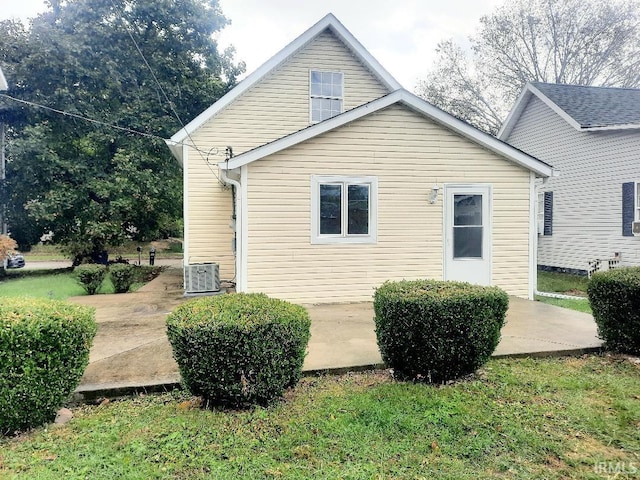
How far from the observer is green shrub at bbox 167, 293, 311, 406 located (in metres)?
3.12

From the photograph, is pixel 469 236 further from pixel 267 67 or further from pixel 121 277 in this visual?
pixel 121 277

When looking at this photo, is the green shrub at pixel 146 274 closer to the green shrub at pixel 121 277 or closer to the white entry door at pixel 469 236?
the green shrub at pixel 121 277

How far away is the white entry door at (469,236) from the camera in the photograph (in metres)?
8.23

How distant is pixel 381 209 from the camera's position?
26.1ft

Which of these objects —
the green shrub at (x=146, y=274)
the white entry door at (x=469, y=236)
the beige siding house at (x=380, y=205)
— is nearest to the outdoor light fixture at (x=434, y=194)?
the beige siding house at (x=380, y=205)

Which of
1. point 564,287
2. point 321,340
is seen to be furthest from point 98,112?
point 564,287

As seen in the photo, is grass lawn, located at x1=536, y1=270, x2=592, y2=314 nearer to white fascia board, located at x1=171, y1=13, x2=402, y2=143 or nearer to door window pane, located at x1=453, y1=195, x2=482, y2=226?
door window pane, located at x1=453, y1=195, x2=482, y2=226

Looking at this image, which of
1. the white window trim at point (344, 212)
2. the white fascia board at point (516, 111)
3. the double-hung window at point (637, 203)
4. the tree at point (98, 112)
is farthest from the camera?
the white fascia board at point (516, 111)

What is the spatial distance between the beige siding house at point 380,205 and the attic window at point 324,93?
248 centimetres

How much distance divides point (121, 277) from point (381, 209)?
6.55 m

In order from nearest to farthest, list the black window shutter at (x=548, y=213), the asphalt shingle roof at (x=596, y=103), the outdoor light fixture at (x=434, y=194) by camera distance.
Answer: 1. the outdoor light fixture at (x=434, y=194)
2. the asphalt shingle roof at (x=596, y=103)
3. the black window shutter at (x=548, y=213)

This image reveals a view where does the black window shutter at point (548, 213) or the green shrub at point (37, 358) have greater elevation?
the black window shutter at point (548, 213)

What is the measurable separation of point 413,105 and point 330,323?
14.9ft

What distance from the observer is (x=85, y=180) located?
15539 millimetres
